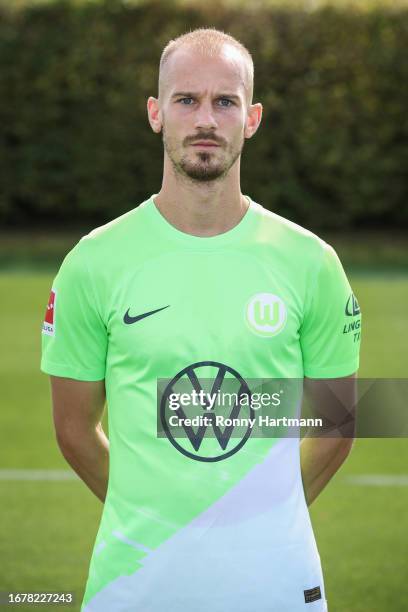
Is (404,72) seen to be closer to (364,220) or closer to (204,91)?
(364,220)

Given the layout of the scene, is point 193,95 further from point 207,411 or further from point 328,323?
point 207,411

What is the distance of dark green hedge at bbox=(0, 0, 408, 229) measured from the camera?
20.4 meters

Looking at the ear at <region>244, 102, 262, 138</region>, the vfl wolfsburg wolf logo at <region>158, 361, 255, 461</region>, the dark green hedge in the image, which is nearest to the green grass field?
the vfl wolfsburg wolf logo at <region>158, 361, 255, 461</region>

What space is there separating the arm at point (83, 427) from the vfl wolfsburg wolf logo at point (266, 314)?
0.48 metres

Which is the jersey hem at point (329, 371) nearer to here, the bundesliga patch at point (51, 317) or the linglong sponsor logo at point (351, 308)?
the linglong sponsor logo at point (351, 308)

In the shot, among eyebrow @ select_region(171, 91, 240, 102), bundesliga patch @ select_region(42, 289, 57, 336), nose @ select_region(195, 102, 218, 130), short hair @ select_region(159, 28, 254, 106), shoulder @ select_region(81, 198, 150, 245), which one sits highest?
short hair @ select_region(159, 28, 254, 106)

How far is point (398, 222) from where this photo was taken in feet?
70.7

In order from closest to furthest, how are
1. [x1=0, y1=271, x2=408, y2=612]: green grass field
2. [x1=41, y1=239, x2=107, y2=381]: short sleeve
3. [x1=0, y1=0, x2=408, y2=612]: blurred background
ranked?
[x1=41, y1=239, x2=107, y2=381]: short sleeve → [x1=0, y1=271, x2=408, y2=612]: green grass field → [x1=0, y1=0, x2=408, y2=612]: blurred background

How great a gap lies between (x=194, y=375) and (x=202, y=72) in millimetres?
786

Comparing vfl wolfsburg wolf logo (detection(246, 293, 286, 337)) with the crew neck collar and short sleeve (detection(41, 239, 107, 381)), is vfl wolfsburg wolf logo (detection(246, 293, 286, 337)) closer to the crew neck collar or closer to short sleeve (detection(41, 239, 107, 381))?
the crew neck collar

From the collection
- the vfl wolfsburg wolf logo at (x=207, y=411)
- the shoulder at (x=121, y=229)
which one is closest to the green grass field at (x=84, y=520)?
the vfl wolfsburg wolf logo at (x=207, y=411)

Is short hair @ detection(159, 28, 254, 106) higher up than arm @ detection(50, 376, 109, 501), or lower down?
higher up

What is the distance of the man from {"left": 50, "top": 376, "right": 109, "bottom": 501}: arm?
30 millimetres

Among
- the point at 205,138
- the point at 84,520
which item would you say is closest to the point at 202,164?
the point at 205,138
